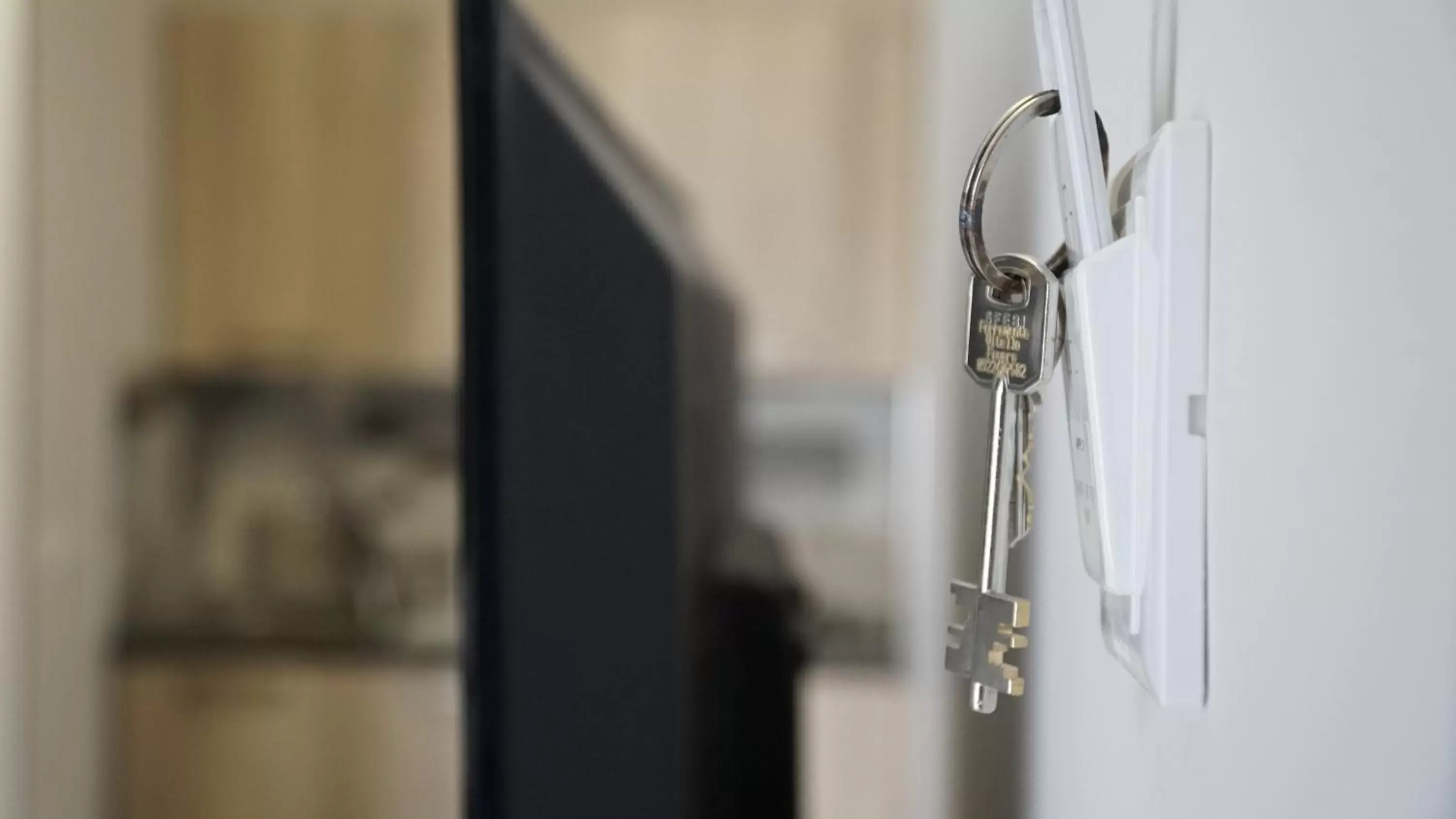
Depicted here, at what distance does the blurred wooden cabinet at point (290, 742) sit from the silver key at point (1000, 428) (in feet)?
5.16

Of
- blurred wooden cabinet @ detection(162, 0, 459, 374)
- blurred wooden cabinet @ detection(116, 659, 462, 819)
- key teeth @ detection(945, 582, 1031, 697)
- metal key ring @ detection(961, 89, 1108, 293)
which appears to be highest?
blurred wooden cabinet @ detection(162, 0, 459, 374)

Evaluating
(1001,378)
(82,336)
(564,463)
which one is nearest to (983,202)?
(1001,378)

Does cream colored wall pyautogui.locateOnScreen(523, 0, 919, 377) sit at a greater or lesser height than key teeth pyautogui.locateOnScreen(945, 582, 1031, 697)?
greater

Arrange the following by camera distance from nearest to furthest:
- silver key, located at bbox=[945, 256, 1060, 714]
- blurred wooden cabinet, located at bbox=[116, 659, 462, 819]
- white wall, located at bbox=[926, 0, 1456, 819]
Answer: white wall, located at bbox=[926, 0, 1456, 819]
silver key, located at bbox=[945, 256, 1060, 714]
blurred wooden cabinet, located at bbox=[116, 659, 462, 819]

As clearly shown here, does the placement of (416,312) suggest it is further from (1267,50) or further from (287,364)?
(1267,50)

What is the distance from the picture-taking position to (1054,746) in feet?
1.25

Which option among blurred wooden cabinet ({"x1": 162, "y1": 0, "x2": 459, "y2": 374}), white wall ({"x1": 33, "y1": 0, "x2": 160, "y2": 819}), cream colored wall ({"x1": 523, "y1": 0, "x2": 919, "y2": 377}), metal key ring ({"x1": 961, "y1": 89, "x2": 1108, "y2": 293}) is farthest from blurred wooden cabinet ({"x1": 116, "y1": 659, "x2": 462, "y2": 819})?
metal key ring ({"x1": 961, "y1": 89, "x2": 1108, "y2": 293})

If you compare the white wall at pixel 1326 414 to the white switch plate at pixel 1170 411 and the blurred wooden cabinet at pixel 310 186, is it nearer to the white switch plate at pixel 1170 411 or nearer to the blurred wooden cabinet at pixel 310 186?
the white switch plate at pixel 1170 411

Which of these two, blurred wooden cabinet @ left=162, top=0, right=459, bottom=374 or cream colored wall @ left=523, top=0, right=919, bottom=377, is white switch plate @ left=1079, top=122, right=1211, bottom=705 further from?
blurred wooden cabinet @ left=162, top=0, right=459, bottom=374

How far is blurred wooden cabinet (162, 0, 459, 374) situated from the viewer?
1.81 m

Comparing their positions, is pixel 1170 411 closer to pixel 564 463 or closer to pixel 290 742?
pixel 564 463

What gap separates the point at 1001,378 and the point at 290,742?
5.82 ft

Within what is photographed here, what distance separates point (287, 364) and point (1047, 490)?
1.74 meters

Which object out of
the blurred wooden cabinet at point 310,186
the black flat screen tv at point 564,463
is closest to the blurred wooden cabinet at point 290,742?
the blurred wooden cabinet at point 310,186
